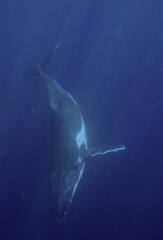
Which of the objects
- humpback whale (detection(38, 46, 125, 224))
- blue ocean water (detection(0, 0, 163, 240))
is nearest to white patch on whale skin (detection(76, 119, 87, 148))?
humpback whale (detection(38, 46, 125, 224))

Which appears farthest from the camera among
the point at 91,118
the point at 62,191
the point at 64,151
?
the point at 91,118

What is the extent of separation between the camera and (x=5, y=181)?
16.5m

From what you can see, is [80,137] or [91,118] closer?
[80,137]

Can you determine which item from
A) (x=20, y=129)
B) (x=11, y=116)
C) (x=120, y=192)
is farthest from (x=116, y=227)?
(x=11, y=116)

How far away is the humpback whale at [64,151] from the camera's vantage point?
7.91 meters

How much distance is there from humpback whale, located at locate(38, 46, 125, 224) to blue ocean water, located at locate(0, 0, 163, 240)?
16.9 ft

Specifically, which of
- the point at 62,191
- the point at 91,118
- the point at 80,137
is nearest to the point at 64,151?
Result: the point at 80,137

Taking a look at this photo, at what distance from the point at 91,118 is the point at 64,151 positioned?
22.5ft

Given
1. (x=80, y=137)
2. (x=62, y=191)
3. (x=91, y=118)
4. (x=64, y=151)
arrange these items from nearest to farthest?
(x=62, y=191) → (x=64, y=151) → (x=80, y=137) → (x=91, y=118)

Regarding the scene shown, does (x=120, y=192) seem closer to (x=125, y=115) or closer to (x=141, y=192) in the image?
(x=141, y=192)

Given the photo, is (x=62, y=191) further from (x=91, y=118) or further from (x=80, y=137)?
(x=91, y=118)

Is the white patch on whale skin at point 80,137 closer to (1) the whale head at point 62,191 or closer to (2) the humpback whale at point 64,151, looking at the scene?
(2) the humpback whale at point 64,151

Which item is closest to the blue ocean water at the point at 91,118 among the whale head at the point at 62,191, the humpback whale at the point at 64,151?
the humpback whale at the point at 64,151

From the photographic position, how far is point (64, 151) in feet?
29.5
